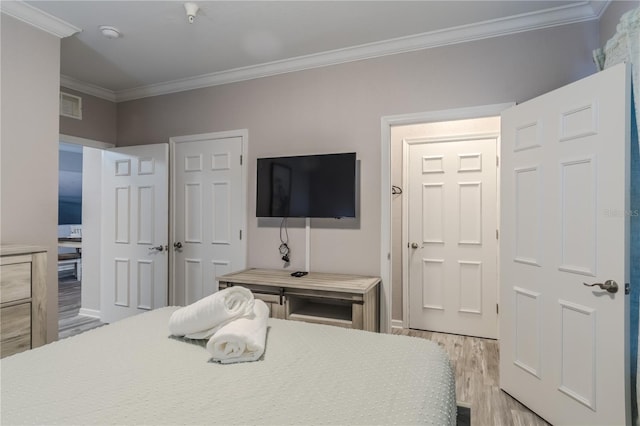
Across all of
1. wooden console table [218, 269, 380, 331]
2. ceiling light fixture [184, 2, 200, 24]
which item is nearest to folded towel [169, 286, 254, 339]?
wooden console table [218, 269, 380, 331]

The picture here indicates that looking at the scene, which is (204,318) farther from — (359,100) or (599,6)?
(599,6)

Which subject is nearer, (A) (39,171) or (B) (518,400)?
(B) (518,400)

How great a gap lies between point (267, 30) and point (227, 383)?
2.43 metres

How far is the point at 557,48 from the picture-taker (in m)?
2.41

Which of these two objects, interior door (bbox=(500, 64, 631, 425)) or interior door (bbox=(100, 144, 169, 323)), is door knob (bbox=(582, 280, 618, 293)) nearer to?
interior door (bbox=(500, 64, 631, 425))

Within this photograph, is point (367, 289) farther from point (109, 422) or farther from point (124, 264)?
point (124, 264)

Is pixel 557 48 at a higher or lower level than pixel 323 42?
lower

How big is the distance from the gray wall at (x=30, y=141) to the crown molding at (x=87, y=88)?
1.14 metres

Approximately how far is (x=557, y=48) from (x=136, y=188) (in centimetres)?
402

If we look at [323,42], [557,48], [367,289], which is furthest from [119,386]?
[557,48]

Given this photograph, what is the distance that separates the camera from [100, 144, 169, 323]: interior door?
371cm

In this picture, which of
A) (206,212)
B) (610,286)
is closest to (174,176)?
(206,212)

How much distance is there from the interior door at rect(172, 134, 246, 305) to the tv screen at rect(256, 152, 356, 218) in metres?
0.37

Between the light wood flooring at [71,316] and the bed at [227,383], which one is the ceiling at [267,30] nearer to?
the bed at [227,383]
